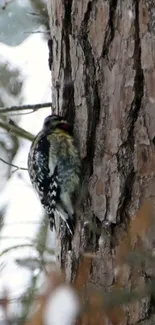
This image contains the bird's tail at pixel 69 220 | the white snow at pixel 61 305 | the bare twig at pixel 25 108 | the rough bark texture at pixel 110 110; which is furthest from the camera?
the bare twig at pixel 25 108

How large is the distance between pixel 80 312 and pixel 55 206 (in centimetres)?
157

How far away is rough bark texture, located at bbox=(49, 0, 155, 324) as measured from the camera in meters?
2.46

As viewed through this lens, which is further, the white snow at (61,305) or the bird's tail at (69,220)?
the bird's tail at (69,220)

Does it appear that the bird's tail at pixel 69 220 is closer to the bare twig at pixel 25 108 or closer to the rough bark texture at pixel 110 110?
the rough bark texture at pixel 110 110

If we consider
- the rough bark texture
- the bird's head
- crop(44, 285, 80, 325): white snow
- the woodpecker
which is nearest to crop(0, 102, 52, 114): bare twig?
the woodpecker

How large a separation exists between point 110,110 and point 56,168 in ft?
2.65

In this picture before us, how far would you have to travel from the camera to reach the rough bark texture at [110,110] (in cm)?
246

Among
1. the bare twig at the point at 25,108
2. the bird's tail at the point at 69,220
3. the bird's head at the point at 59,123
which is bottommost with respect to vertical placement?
the bird's tail at the point at 69,220

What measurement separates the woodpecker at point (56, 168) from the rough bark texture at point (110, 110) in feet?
0.30

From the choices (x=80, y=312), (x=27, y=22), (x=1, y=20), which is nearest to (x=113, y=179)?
(x=80, y=312)

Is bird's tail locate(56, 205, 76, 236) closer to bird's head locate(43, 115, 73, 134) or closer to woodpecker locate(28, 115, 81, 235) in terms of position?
woodpecker locate(28, 115, 81, 235)

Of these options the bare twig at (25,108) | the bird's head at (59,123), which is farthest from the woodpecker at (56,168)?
the bare twig at (25,108)

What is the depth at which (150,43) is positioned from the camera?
8.00 feet

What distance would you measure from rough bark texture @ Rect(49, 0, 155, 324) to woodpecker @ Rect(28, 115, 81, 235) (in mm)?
93
